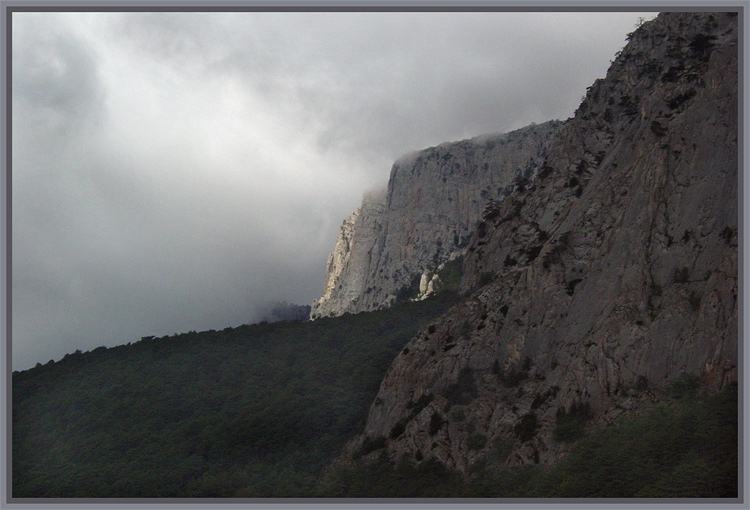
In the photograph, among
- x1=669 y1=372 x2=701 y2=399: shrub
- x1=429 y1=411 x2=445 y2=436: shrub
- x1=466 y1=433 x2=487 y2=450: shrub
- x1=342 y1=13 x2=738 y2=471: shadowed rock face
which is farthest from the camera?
x1=429 y1=411 x2=445 y2=436: shrub

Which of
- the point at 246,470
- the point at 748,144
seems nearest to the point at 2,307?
the point at 748,144

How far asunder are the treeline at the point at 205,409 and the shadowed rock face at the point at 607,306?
1643cm

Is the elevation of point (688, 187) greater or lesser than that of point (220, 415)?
greater

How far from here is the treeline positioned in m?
94.4

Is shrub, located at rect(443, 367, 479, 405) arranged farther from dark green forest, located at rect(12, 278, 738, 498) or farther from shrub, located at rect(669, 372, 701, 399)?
shrub, located at rect(669, 372, 701, 399)

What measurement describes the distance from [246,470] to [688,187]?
67.7m

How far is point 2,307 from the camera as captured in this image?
31.8m

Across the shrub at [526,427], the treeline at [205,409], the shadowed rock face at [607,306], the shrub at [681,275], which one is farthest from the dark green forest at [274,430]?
the shrub at [681,275]

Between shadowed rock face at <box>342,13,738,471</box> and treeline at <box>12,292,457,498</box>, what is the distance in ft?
53.9

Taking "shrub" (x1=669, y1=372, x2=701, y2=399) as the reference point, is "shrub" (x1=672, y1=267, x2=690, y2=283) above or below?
above

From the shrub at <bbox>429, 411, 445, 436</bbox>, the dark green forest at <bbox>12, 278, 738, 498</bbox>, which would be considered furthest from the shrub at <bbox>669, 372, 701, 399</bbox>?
the shrub at <bbox>429, 411, 445, 436</bbox>

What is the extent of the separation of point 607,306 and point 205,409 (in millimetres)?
77727

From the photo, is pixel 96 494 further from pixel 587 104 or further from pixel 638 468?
pixel 587 104

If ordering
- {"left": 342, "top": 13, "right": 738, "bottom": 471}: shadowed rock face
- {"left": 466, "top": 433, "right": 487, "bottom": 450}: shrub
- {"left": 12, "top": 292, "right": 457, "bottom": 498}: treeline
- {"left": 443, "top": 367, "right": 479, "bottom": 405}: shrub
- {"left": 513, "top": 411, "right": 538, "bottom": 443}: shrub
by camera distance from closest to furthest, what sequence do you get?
Answer: {"left": 342, "top": 13, "right": 738, "bottom": 471}: shadowed rock face
{"left": 513, "top": 411, "right": 538, "bottom": 443}: shrub
{"left": 466, "top": 433, "right": 487, "bottom": 450}: shrub
{"left": 443, "top": 367, "right": 479, "bottom": 405}: shrub
{"left": 12, "top": 292, "right": 457, "bottom": 498}: treeline
